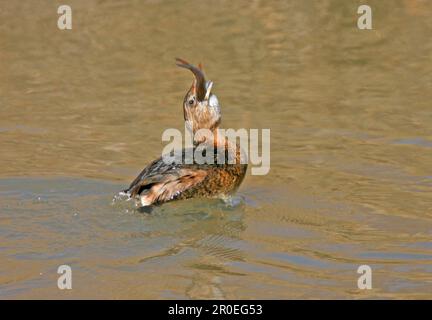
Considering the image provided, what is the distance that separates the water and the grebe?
0.48ft

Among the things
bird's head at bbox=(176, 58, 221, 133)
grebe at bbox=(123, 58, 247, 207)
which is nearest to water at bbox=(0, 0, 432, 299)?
grebe at bbox=(123, 58, 247, 207)

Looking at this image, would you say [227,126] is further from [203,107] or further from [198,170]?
[198,170]

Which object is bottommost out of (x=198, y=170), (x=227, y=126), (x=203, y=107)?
(x=198, y=170)

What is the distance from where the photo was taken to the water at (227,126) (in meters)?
6.61

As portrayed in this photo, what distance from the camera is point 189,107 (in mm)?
8227

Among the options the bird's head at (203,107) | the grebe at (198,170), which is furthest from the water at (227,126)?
the bird's head at (203,107)

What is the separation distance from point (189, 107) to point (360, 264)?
233 centimetres

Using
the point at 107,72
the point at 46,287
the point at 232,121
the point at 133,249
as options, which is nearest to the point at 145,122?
the point at 232,121

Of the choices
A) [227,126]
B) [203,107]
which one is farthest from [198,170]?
[227,126]

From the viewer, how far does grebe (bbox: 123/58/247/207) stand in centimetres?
755

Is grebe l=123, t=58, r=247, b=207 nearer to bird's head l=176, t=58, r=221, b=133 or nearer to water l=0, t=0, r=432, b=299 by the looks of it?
bird's head l=176, t=58, r=221, b=133

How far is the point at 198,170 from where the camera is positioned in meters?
7.71

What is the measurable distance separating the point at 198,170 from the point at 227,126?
2.09 metres

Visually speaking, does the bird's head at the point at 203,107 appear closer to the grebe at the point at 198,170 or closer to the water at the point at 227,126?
the grebe at the point at 198,170
